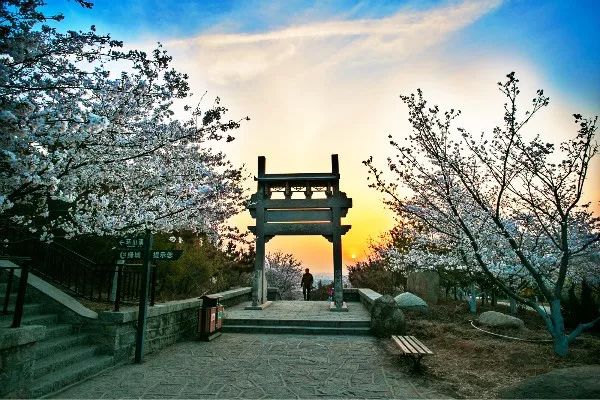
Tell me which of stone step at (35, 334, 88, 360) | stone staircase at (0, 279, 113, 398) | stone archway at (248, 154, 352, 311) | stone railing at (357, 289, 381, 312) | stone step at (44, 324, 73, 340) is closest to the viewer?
stone staircase at (0, 279, 113, 398)

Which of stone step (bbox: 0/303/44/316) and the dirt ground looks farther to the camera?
stone step (bbox: 0/303/44/316)

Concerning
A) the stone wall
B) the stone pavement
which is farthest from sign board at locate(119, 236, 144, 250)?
the stone wall

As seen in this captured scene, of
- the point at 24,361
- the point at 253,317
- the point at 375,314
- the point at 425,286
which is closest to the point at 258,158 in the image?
the point at 253,317

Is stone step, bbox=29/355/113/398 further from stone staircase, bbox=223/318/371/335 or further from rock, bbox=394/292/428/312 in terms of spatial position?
rock, bbox=394/292/428/312

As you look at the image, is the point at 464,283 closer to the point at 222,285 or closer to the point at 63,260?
the point at 222,285

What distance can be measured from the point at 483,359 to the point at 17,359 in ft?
25.7

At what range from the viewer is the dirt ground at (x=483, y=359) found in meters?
6.19

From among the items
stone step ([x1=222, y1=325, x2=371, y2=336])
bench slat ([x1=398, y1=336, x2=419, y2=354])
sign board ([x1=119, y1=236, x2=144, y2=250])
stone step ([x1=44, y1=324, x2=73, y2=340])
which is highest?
sign board ([x1=119, y1=236, x2=144, y2=250])

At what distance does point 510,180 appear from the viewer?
334 inches

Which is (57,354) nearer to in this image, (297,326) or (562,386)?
(297,326)

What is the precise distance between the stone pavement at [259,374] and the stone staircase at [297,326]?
4.81ft

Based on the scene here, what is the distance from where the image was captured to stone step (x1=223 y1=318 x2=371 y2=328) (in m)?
11.0

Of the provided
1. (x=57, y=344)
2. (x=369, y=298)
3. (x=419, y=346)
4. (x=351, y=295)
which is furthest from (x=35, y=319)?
(x=351, y=295)

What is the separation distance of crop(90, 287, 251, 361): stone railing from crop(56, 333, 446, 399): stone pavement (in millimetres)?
310
